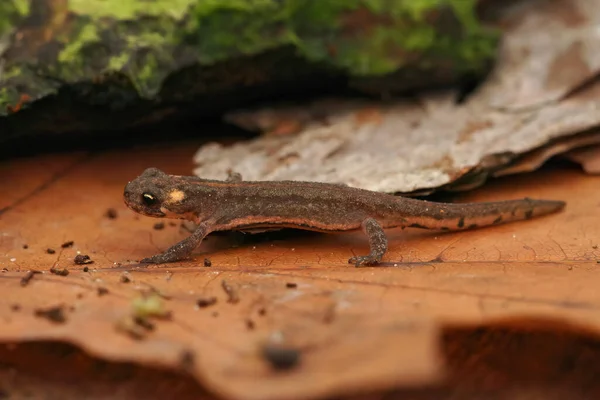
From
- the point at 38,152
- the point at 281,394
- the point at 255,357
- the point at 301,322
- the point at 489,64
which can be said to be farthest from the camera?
the point at 489,64

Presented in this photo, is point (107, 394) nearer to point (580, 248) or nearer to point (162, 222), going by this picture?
point (162, 222)

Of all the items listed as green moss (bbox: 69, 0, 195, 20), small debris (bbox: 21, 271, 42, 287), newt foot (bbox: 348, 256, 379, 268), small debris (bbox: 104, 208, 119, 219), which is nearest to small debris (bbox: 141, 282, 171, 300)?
small debris (bbox: 21, 271, 42, 287)

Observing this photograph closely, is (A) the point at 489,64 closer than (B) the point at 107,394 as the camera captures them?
No

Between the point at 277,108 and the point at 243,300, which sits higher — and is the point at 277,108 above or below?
above

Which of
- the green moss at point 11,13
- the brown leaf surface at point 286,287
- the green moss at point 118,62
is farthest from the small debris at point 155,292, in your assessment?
the green moss at point 11,13

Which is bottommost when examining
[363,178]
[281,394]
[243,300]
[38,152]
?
[281,394]

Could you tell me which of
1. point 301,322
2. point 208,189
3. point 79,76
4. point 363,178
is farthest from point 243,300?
point 79,76

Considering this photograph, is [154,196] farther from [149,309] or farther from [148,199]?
[149,309]

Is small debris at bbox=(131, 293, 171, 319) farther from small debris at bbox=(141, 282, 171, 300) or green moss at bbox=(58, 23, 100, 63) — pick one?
green moss at bbox=(58, 23, 100, 63)
